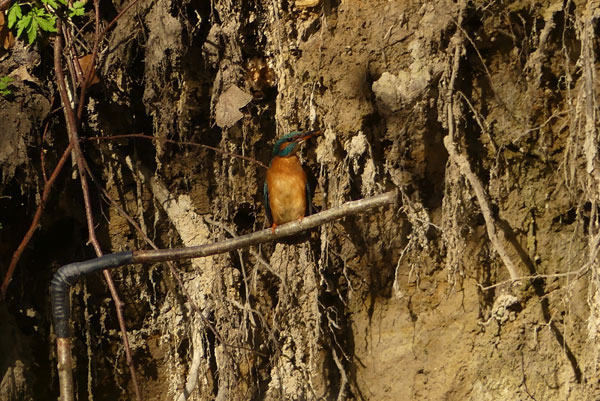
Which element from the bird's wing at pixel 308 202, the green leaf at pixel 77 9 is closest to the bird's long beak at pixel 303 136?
the bird's wing at pixel 308 202

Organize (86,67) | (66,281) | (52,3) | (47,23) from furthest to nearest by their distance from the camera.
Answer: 1. (86,67)
2. (47,23)
3. (52,3)
4. (66,281)

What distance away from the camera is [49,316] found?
3.76 meters

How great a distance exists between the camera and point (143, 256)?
7.75 ft

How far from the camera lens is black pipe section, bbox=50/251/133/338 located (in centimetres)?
222

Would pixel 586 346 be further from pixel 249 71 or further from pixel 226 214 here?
pixel 249 71

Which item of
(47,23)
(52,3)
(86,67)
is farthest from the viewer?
(86,67)

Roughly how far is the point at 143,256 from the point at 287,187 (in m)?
1.13

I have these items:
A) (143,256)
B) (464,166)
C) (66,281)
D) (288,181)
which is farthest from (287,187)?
(66,281)

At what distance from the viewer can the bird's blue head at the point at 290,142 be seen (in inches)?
134

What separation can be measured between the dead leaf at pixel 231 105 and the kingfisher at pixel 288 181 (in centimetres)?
29

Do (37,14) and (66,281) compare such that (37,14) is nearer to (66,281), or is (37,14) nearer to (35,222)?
(35,222)

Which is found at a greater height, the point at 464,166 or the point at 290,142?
the point at 290,142

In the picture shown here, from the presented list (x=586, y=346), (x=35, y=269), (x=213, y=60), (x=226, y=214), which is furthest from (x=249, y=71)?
(x=586, y=346)

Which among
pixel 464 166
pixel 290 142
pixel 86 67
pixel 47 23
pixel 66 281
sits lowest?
pixel 66 281
